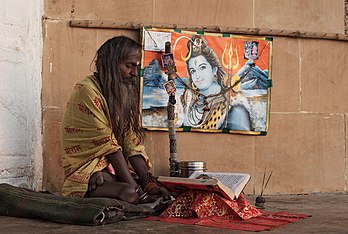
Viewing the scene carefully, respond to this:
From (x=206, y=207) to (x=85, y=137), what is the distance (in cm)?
120

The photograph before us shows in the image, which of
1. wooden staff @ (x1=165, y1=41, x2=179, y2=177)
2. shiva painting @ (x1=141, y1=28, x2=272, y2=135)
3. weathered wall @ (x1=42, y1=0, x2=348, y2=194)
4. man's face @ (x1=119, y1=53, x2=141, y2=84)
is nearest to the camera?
man's face @ (x1=119, y1=53, x2=141, y2=84)

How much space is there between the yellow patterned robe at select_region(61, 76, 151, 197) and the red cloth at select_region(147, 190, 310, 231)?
0.78 m

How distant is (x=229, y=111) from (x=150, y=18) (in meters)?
1.17

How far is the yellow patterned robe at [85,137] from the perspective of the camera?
483 centimetres

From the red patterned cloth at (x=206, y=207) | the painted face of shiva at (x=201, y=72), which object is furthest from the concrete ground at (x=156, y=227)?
the painted face of shiva at (x=201, y=72)

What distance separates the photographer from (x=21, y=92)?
5.47 metres

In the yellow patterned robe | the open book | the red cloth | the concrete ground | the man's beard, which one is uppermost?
the man's beard

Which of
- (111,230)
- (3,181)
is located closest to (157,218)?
(111,230)

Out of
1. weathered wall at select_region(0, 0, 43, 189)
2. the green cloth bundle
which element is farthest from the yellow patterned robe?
weathered wall at select_region(0, 0, 43, 189)

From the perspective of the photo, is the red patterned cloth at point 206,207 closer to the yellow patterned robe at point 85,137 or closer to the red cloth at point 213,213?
the red cloth at point 213,213

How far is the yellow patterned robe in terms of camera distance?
483cm

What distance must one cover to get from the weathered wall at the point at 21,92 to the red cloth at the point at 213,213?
164 cm

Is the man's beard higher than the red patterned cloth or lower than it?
higher

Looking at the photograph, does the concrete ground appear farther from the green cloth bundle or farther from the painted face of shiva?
the painted face of shiva
